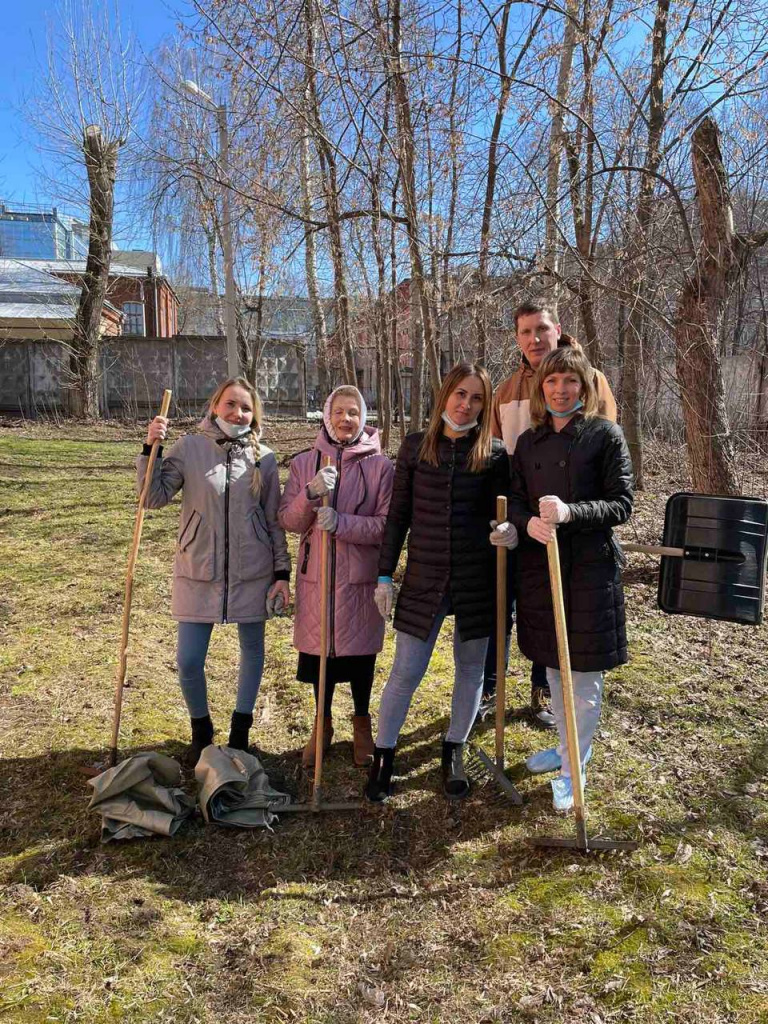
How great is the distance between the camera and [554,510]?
2.65 m

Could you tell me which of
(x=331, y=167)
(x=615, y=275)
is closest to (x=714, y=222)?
(x=615, y=275)

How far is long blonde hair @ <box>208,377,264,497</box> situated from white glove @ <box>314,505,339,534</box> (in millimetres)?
379

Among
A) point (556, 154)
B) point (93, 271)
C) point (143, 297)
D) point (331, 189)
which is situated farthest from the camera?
point (143, 297)

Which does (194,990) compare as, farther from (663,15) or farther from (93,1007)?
(663,15)

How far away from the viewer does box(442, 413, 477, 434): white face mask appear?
311 centimetres

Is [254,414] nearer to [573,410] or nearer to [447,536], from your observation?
[447,536]

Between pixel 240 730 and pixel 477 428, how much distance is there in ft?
6.30

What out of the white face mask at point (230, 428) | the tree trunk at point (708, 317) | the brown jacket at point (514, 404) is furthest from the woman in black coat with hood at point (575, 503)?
the tree trunk at point (708, 317)

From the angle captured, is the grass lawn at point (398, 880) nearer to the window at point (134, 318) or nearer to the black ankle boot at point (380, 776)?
the black ankle boot at point (380, 776)

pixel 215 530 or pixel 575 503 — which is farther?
pixel 215 530

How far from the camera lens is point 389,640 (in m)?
5.40

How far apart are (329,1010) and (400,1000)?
23 cm

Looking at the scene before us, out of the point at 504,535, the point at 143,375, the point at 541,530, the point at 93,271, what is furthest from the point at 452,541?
the point at 143,375

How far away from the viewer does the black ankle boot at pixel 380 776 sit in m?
3.27
